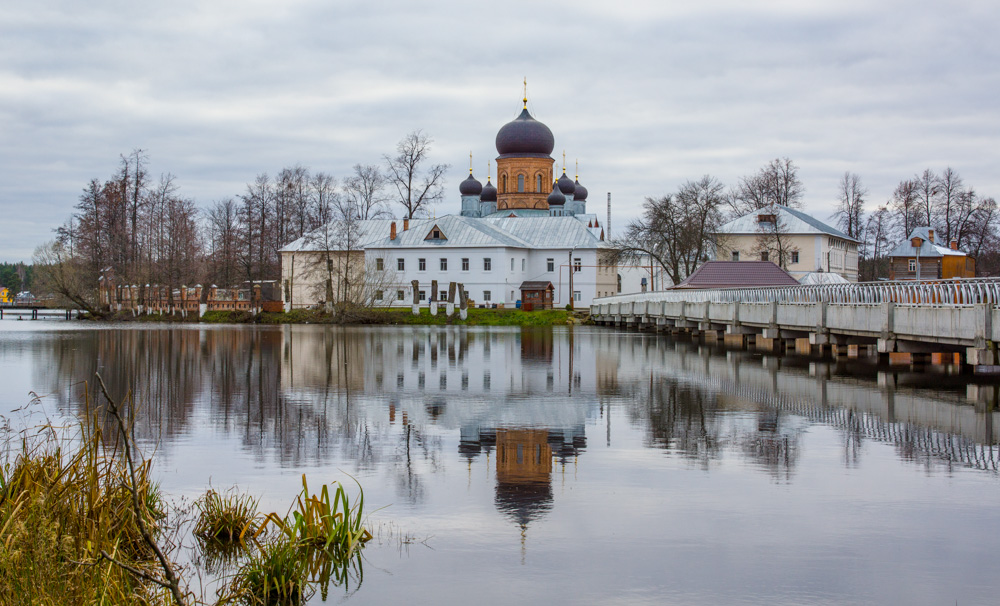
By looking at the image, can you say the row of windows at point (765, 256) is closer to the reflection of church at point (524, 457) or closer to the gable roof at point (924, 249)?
the gable roof at point (924, 249)

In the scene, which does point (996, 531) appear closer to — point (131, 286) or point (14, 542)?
point (14, 542)

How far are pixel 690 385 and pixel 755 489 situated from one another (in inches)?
391

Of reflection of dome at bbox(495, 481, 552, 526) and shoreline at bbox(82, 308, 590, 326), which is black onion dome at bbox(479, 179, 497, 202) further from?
reflection of dome at bbox(495, 481, 552, 526)

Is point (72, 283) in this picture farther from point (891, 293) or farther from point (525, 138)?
point (891, 293)

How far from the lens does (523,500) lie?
909cm

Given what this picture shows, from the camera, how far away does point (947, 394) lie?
16859mm

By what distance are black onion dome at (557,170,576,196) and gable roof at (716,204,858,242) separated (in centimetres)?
2987

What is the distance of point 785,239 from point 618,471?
6536 centimetres

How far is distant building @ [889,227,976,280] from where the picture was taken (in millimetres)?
64125

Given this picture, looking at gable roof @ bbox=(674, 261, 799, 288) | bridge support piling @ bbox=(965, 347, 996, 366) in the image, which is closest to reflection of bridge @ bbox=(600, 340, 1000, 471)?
bridge support piling @ bbox=(965, 347, 996, 366)

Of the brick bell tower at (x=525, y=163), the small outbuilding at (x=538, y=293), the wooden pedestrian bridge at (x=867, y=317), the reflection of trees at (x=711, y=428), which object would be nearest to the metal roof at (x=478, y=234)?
the small outbuilding at (x=538, y=293)

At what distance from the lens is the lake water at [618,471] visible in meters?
6.95

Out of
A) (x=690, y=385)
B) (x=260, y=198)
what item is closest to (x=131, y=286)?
(x=260, y=198)

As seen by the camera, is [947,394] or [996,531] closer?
[996,531]
